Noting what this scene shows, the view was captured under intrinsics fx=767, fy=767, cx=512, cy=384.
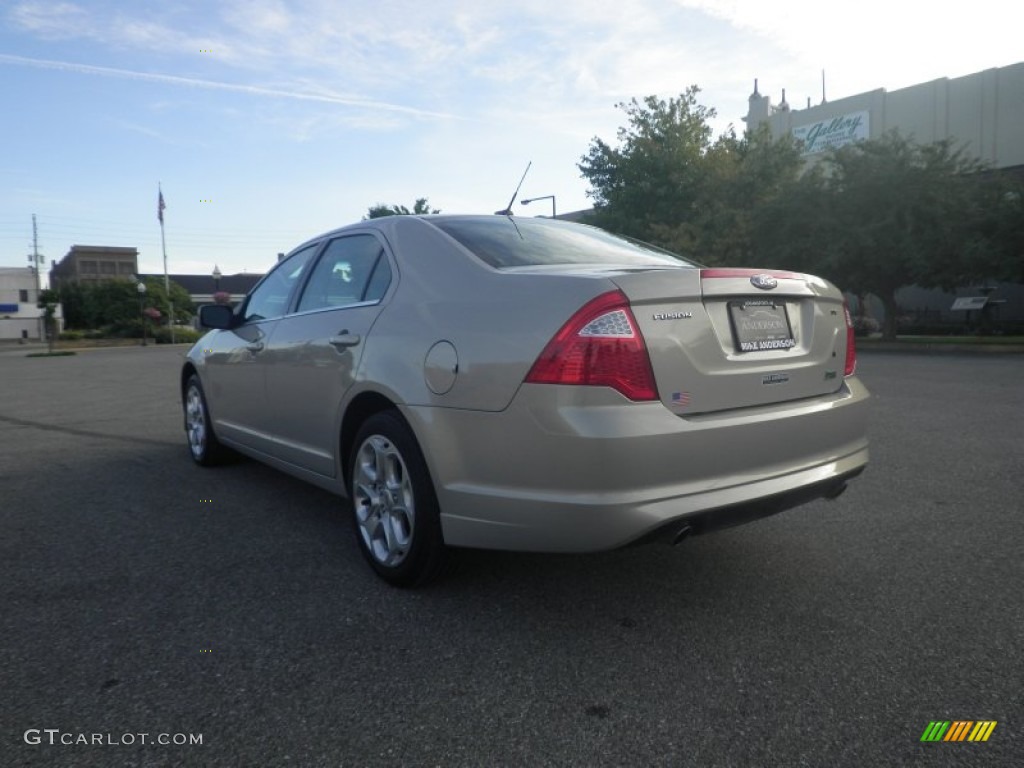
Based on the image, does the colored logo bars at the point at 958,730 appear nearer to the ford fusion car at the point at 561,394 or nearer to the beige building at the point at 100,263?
the ford fusion car at the point at 561,394

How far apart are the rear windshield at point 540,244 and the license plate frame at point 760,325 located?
0.56 meters

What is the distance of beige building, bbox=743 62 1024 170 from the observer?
34.4 meters

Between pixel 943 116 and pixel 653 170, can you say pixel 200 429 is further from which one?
pixel 943 116

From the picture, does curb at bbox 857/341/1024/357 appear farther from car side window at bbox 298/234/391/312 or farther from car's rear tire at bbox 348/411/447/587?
car's rear tire at bbox 348/411/447/587

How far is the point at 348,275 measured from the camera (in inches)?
160

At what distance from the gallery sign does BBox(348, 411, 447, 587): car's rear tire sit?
40703 millimetres

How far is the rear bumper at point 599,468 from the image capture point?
259 centimetres

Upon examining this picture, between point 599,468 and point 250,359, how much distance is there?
3.02m

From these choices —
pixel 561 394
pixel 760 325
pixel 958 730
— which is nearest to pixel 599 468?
pixel 561 394

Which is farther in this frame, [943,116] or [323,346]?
[943,116]

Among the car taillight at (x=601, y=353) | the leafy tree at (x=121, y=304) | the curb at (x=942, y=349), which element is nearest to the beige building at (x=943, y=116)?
the curb at (x=942, y=349)

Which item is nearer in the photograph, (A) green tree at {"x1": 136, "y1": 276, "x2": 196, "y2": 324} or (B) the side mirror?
(B) the side mirror

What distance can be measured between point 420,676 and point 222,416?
11.3 ft

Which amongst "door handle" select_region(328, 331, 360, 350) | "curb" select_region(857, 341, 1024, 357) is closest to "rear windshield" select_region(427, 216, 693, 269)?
"door handle" select_region(328, 331, 360, 350)
